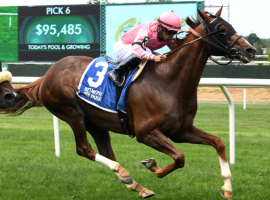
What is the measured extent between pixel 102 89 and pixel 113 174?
123 centimetres

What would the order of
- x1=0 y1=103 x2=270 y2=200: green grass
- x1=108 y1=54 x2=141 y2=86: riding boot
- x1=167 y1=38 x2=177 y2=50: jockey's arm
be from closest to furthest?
1. x1=108 y1=54 x2=141 y2=86: riding boot
2. x1=167 y1=38 x2=177 y2=50: jockey's arm
3. x1=0 y1=103 x2=270 y2=200: green grass

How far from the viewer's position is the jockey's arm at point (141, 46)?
385 cm

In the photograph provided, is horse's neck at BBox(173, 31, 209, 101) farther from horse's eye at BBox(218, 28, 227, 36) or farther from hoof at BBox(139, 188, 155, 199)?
hoof at BBox(139, 188, 155, 199)

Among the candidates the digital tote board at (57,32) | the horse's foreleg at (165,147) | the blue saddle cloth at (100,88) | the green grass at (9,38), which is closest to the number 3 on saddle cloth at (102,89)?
the blue saddle cloth at (100,88)

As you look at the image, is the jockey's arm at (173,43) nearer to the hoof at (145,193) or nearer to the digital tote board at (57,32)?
the hoof at (145,193)

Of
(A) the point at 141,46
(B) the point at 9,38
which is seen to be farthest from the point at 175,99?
(B) the point at 9,38

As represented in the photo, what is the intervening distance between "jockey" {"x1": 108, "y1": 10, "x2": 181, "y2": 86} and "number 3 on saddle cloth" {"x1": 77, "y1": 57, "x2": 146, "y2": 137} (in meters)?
0.09

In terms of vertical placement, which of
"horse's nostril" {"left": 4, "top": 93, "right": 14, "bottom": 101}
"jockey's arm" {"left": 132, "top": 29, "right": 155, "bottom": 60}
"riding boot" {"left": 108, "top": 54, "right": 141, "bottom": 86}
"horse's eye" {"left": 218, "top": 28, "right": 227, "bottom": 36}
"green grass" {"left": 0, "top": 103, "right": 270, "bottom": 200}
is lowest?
"green grass" {"left": 0, "top": 103, "right": 270, "bottom": 200}

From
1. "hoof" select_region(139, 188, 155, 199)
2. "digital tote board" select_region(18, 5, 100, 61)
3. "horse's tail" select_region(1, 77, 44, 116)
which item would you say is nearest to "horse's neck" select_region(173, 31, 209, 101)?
"hoof" select_region(139, 188, 155, 199)

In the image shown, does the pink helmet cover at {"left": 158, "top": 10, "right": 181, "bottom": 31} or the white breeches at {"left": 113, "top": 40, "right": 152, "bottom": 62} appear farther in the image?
the white breeches at {"left": 113, "top": 40, "right": 152, "bottom": 62}

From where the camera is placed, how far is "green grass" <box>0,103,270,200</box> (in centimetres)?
424

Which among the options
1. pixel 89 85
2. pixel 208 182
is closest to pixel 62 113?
pixel 89 85

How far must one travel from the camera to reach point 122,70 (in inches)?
159

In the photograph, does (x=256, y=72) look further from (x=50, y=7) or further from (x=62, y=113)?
(x=62, y=113)
